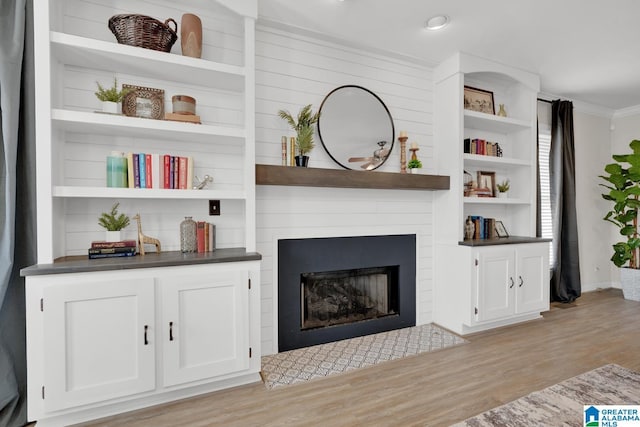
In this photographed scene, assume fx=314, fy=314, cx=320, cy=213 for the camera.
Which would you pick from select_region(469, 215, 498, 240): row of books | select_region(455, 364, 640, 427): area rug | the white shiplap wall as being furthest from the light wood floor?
select_region(469, 215, 498, 240): row of books

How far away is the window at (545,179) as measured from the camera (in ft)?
14.2

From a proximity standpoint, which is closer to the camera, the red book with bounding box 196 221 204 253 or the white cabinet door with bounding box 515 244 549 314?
the red book with bounding box 196 221 204 253

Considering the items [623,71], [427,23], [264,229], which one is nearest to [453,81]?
[427,23]

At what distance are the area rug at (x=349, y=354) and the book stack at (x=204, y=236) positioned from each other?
1037 mm

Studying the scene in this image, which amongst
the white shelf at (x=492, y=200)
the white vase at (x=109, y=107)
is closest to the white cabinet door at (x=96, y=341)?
the white vase at (x=109, y=107)

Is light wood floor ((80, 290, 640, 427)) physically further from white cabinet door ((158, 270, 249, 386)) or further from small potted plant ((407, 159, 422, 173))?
small potted plant ((407, 159, 422, 173))

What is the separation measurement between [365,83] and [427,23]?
71 centimetres

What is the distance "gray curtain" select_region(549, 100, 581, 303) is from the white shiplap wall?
209 centimetres

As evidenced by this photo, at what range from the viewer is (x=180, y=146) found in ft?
Answer: 7.85

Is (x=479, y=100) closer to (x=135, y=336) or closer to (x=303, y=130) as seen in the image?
(x=303, y=130)

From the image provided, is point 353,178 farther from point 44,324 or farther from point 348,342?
point 44,324

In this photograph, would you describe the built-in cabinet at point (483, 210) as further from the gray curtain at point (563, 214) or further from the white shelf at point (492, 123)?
the gray curtain at point (563, 214)

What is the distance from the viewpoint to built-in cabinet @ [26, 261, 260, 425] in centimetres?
172

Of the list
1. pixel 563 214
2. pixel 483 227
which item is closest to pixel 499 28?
pixel 483 227
